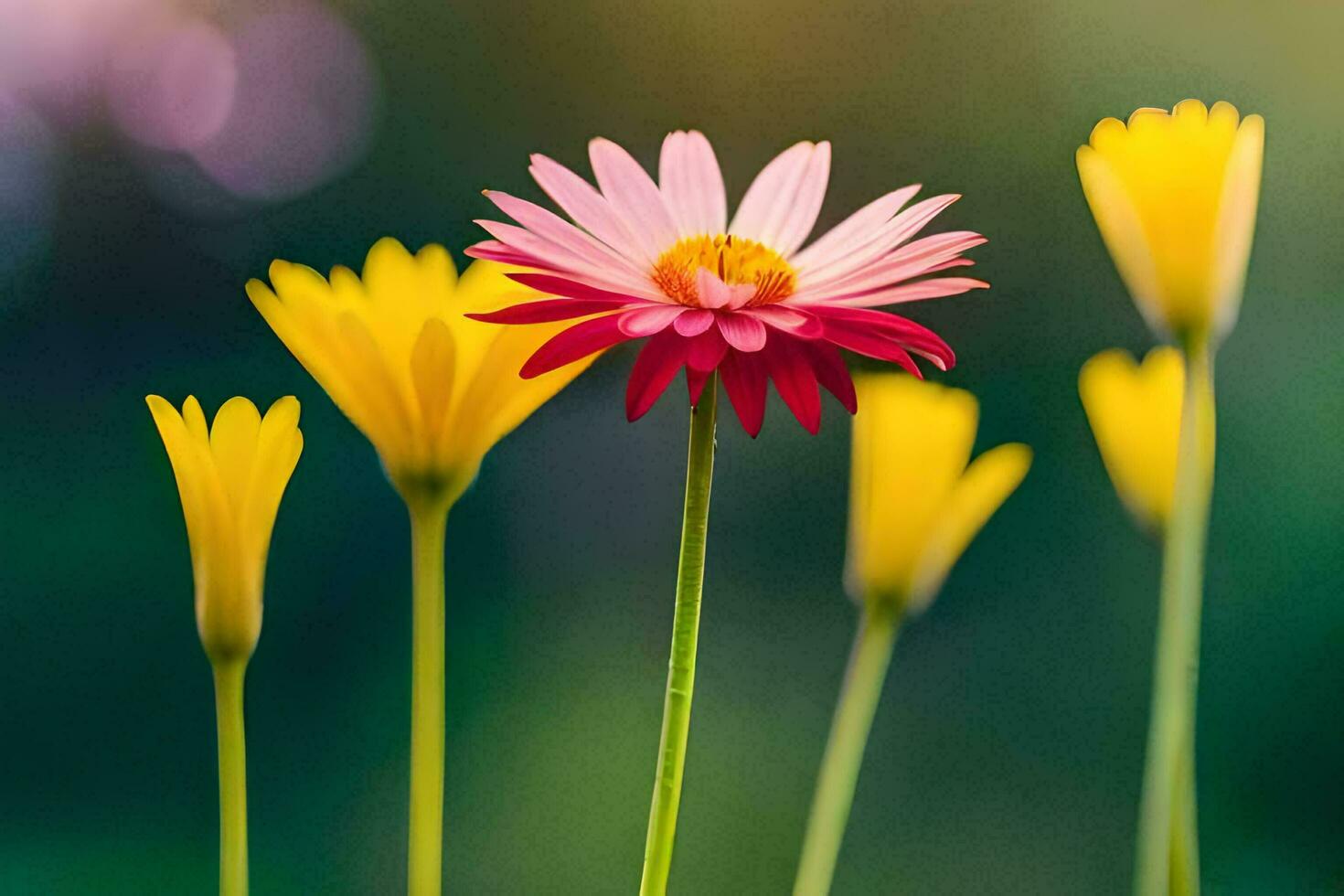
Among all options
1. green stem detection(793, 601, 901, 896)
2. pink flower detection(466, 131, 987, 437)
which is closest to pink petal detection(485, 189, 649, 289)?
pink flower detection(466, 131, 987, 437)

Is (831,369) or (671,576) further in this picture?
(671,576)

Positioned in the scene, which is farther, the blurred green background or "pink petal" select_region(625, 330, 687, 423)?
the blurred green background

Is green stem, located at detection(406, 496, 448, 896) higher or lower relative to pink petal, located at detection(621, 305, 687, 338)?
Result: lower

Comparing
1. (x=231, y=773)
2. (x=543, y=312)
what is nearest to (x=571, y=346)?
(x=543, y=312)

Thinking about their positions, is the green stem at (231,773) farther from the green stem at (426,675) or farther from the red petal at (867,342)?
the red petal at (867,342)

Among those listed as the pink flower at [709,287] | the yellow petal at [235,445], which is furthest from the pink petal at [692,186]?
the yellow petal at [235,445]

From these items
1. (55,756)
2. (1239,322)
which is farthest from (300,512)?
(1239,322)

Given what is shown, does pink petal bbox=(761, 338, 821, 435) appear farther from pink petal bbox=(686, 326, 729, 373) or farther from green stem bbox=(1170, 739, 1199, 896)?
green stem bbox=(1170, 739, 1199, 896)

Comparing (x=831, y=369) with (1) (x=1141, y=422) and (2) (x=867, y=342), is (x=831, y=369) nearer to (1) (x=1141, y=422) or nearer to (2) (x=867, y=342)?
(2) (x=867, y=342)

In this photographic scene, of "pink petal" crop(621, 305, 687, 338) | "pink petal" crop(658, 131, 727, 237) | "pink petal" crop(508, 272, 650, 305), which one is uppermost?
"pink petal" crop(658, 131, 727, 237)
